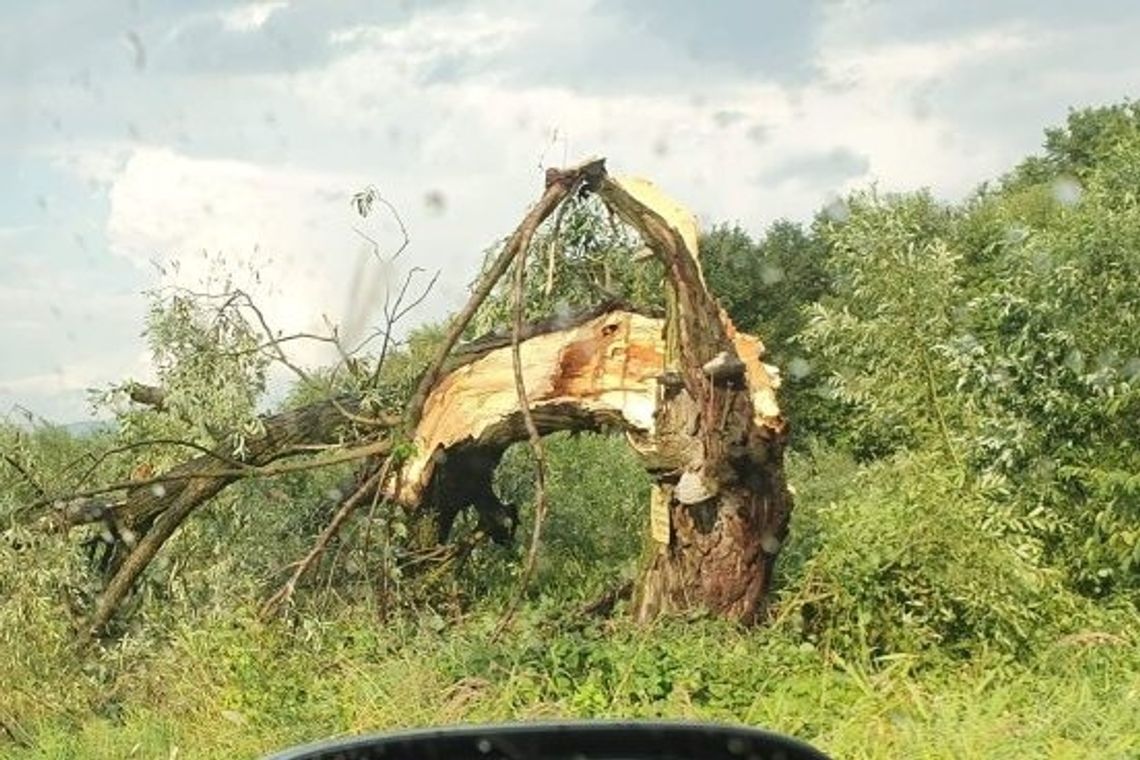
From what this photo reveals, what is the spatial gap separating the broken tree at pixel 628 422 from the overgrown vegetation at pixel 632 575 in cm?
27

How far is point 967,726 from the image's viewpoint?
23.1ft

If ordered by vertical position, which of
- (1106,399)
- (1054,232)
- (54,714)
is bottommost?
(54,714)

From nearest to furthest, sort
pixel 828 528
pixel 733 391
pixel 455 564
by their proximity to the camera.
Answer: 1. pixel 733 391
2. pixel 828 528
3. pixel 455 564

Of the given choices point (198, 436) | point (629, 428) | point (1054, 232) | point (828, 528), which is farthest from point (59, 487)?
point (1054, 232)

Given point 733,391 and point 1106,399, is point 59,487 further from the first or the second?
point 1106,399

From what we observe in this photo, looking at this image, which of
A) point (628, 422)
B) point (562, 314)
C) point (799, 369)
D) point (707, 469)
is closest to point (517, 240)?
point (562, 314)

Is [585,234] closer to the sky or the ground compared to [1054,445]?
closer to the sky

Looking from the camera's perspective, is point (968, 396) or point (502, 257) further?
point (968, 396)

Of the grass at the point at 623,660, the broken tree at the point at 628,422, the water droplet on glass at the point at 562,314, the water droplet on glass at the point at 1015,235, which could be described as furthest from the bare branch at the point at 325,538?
the water droplet on glass at the point at 1015,235

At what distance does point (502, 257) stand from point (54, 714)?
3.47m

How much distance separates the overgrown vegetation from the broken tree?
0.90ft

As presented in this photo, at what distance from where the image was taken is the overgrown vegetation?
845cm

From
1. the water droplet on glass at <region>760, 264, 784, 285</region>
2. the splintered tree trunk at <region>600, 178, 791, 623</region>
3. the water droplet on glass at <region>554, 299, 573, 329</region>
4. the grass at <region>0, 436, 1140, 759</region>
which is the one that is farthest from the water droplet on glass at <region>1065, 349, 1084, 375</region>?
the water droplet on glass at <region>760, 264, 784, 285</region>

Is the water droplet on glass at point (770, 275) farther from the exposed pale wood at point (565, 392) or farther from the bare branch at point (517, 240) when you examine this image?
the bare branch at point (517, 240)
